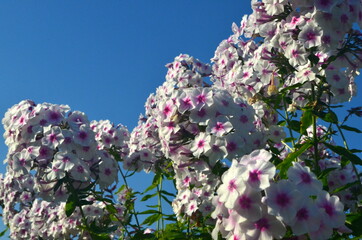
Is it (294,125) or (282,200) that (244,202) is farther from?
(294,125)

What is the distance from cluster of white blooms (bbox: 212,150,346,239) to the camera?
3037 millimetres

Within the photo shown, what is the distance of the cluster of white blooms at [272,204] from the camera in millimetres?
3037

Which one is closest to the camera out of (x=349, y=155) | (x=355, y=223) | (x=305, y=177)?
(x=305, y=177)

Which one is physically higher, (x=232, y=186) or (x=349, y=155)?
(x=349, y=155)

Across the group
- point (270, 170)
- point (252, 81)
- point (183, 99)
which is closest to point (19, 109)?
point (183, 99)

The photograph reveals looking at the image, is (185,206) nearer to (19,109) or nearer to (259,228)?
(19,109)

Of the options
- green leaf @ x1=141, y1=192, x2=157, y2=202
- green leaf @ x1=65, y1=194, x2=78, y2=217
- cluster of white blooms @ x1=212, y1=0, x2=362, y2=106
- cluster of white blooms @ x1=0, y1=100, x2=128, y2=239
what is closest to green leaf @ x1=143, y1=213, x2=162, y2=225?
green leaf @ x1=141, y1=192, x2=157, y2=202

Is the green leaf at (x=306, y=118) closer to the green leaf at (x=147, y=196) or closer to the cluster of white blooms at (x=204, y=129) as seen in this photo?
the cluster of white blooms at (x=204, y=129)

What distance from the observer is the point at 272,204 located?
2.99 metres

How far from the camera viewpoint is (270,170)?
3123 mm

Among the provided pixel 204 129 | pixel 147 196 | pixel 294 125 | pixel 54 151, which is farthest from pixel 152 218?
pixel 204 129

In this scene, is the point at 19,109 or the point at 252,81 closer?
the point at 19,109

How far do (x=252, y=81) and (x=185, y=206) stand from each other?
193cm

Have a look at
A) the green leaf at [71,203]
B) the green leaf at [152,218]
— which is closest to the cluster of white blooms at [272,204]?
the green leaf at [71,203]
